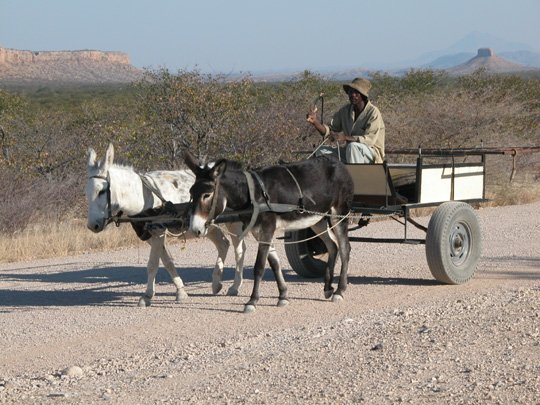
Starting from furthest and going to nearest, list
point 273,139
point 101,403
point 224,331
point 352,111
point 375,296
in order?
1. point 273,139
2. point 352,111
3. point 375,296
4. point 224,331
5. point 101,403

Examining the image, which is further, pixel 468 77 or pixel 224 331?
pixel 468 77

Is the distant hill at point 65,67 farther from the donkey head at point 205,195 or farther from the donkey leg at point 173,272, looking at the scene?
the donkey head at point 205,195

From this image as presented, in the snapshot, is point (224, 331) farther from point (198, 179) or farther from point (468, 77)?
point (468, 77)

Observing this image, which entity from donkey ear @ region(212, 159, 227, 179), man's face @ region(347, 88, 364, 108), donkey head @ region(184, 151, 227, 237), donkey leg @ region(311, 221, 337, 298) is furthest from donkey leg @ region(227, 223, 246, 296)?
man's face @ region(347, 88, 364, 108)

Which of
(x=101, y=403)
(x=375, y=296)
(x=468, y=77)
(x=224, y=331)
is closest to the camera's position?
(x=101, y=403)

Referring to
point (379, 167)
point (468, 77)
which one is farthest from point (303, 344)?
point (468, 77)

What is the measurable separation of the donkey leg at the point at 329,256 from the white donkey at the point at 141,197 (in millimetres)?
871

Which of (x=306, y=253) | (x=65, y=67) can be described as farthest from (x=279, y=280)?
(x=65, y=67)

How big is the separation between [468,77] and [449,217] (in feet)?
73.3

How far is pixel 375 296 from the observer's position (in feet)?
35.6

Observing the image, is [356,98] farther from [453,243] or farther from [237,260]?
[237,260]

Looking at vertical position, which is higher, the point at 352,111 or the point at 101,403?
the point at 352,111

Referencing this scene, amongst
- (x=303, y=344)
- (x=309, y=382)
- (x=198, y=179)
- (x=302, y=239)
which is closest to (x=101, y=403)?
(x=309, y=382)

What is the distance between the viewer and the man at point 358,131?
11289 mm
